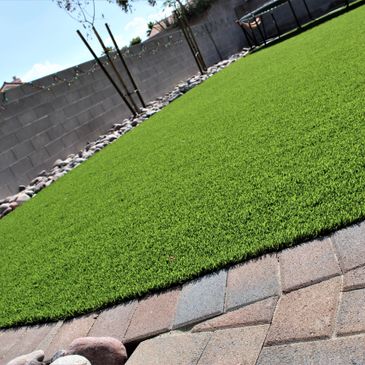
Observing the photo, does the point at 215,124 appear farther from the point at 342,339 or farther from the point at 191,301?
the point at 342,339

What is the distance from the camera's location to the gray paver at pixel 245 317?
5.22 ft

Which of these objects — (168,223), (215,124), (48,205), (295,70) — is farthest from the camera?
(295,70)

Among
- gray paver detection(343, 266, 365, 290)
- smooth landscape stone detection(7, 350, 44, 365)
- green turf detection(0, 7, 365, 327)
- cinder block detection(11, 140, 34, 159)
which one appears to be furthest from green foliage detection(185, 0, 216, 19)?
gray paver detection(343, 266, 365, 290)

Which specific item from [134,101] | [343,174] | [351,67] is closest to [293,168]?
[343,174]

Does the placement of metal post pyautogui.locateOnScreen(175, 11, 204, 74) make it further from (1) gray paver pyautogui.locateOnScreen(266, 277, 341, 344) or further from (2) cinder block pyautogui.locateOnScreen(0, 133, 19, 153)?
(1) gray paver pyautogui.locateOnScreen(266, 277, 341, 344)

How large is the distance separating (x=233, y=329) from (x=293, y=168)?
1.30 meters

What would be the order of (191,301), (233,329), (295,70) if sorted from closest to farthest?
(233,329) < (191,301) < (295,70)

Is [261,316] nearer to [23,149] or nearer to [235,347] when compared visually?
[235,347]

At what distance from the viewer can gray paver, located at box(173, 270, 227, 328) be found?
1.80 metres

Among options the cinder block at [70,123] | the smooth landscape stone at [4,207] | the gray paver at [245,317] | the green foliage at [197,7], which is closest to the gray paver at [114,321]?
the gray paver at [245,317]

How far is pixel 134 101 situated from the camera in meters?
10.2

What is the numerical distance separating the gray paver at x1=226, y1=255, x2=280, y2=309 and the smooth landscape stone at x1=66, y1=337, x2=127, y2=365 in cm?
50

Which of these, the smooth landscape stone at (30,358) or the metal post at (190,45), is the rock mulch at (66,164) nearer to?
the metal post at (190,45)

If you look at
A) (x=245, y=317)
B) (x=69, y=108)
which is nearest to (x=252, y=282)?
(x=245, y=317)
